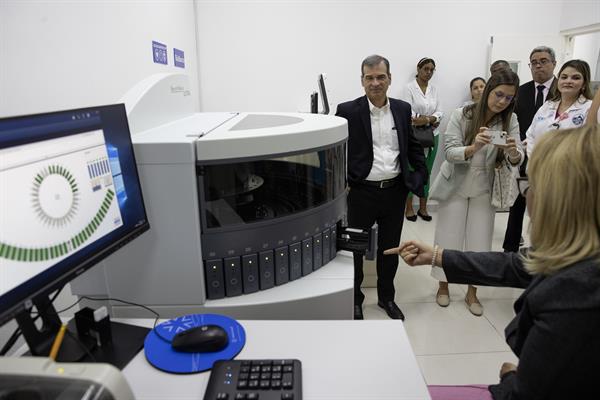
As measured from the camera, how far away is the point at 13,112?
1615mm

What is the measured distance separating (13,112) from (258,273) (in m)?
1.20

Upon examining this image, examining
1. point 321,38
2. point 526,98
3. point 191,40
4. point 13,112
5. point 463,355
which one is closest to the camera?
point 13,112

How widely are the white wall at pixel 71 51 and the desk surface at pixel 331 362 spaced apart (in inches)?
48.1

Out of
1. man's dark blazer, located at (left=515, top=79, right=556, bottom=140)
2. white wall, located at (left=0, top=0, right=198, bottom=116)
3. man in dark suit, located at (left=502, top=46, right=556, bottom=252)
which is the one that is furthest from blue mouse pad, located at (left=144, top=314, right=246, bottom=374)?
man's dark blazer, located at (left=515, top=79, right=556, bottom=140)

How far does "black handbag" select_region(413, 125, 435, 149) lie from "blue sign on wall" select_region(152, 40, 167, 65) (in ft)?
7.70

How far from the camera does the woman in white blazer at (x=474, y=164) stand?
2176 millimetres

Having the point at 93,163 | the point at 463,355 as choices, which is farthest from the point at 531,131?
the point at 93,163

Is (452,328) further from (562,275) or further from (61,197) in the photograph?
(61,197)

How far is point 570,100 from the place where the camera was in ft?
8.29

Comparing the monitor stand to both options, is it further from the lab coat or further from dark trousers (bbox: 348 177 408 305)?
the lab coat

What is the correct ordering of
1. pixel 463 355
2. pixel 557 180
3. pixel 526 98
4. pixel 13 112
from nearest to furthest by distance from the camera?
pixel 557 180 < pixel 13 112 < pixel 463 355 < pixel 526 98

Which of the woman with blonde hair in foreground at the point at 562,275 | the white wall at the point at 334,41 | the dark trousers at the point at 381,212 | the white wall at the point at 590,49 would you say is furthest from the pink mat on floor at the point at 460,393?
the white wall at the point at 590,49

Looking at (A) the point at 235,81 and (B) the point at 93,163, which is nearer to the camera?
(B) the point at 93,163

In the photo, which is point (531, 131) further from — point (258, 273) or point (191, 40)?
point (191, 40)
